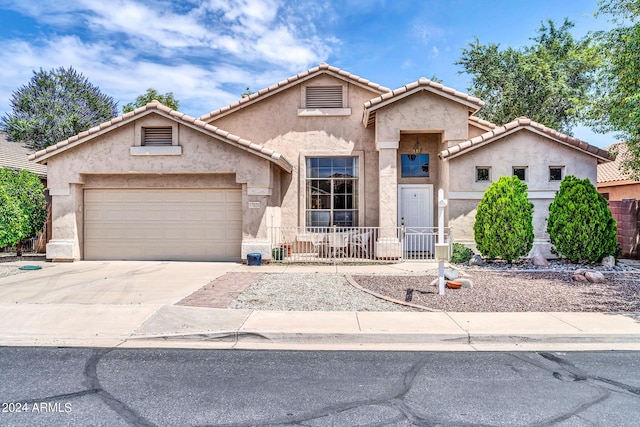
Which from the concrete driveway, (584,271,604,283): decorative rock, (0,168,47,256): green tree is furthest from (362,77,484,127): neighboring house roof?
(0,168,47,256): green tree

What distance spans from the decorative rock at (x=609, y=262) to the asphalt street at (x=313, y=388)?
26.5 feet

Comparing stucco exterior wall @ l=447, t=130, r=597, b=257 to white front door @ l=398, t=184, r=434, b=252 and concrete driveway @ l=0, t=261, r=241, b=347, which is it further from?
Result: concrete driveway @ l=0, t=261, r=241, b=347

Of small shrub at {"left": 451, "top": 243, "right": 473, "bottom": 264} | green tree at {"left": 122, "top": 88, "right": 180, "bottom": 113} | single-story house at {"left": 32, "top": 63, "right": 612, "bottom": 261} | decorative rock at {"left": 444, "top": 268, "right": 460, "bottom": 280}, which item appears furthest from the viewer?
green tree at {"left": 122, "top": 88, "right": 180, "bottom": 113}

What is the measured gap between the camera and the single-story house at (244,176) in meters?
13.6

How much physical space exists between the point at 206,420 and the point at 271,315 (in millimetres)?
3395

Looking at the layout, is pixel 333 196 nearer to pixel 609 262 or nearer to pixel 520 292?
pixel 520 292

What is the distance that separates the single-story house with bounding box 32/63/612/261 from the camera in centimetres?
1360

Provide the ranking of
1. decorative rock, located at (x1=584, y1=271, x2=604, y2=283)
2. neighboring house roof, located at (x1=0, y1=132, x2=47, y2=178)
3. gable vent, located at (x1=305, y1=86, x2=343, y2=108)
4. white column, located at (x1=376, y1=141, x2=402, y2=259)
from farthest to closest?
neighboring house roof, located at (x1=0, y1=132, x2=47, y2=178), gable vent, located at (x1=305, y1=86, x2=343, y2=108), white column, located at (x1=376, y1=141, x2=402, y2=259), decorative rock, located at (x1=584, y1=271, x2=604, y2=283)

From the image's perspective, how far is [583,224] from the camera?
1261 cm

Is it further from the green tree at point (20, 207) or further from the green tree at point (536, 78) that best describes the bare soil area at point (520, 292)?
the green tree at point (536, 78)

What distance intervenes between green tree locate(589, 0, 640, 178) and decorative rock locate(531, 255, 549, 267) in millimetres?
4462

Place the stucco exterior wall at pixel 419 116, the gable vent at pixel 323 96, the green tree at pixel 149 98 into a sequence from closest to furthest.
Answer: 1. the stucco exterior wall at pixel 419 116
2. the gable vent at pixel 323 96
3. the green tree at pixel 149 98

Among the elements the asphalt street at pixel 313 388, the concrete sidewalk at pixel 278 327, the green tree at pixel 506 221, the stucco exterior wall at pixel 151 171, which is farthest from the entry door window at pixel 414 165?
the asphalt street at pixel 313 388

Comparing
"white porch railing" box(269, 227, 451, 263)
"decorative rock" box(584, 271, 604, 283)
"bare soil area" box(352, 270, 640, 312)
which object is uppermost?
"white porch railing" box(269, 227, 451, 263)
